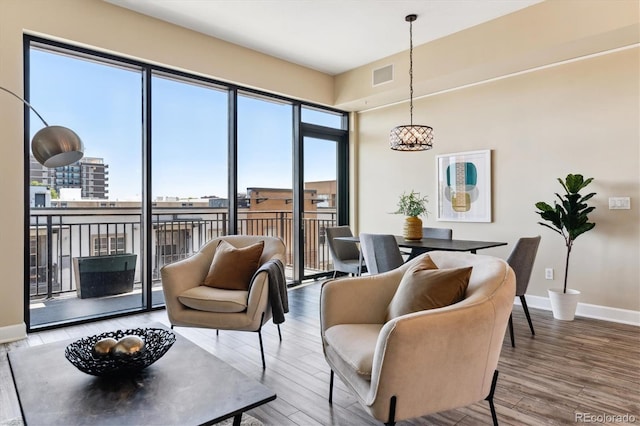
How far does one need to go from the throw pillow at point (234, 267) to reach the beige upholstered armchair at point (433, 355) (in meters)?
1.29

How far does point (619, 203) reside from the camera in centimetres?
382

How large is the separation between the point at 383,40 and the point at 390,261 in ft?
8.75

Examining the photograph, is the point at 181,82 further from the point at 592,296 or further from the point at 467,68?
the point at 592,296

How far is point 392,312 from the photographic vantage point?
209 centimetres

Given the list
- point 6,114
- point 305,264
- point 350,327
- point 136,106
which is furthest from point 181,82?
point 350,327

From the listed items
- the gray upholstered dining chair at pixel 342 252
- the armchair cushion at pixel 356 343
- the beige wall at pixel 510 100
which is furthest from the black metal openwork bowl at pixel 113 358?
the gray upholstered dining chair at pixel 342 252

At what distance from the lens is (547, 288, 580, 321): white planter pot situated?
3.82 meters

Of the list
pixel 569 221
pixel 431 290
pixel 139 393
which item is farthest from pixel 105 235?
pixel 569 221

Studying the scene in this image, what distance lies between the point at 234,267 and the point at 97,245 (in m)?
1.96

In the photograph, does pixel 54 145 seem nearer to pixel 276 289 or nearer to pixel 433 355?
pixel 276 289

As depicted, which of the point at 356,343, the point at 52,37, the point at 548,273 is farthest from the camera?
the point at 548,273

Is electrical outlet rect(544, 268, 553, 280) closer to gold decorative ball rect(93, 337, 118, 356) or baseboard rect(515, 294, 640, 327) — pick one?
baseboard rect(515, 294, 640, 327)

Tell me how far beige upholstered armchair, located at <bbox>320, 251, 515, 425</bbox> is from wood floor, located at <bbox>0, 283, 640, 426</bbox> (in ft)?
1.37

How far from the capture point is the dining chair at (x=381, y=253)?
368 cm
